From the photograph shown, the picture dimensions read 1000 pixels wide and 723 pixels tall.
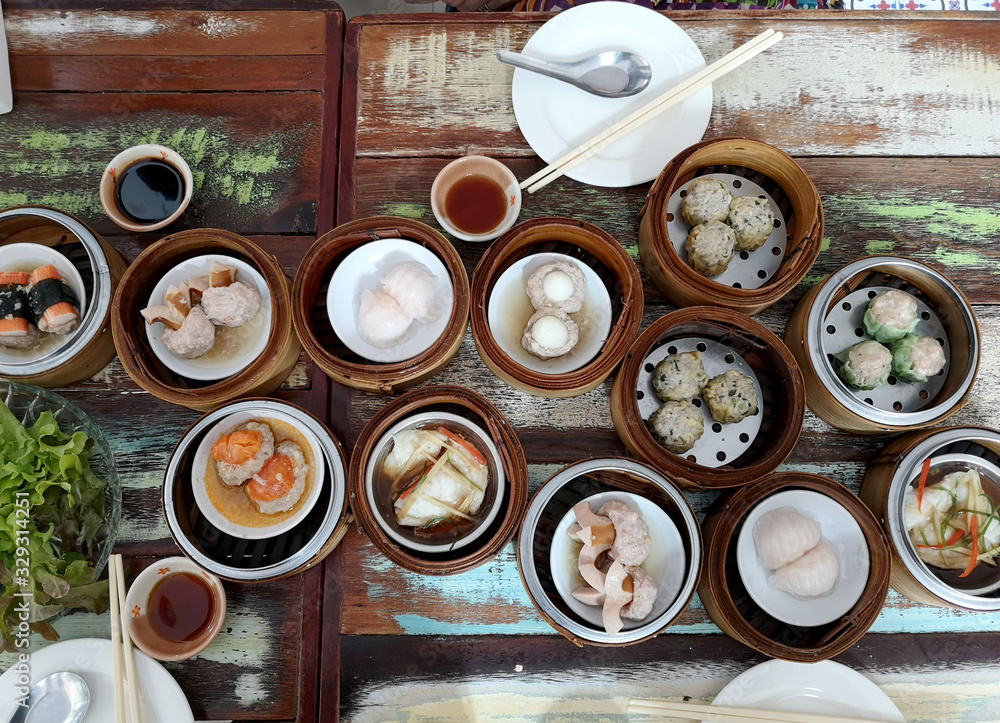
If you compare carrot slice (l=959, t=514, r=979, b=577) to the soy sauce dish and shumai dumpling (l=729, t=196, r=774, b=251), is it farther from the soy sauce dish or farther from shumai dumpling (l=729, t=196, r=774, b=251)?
the soy sauce dish

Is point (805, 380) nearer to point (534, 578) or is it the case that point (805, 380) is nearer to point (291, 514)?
point (534, 578)

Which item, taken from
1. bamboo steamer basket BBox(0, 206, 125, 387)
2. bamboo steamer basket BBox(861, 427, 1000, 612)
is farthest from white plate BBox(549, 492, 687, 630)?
bamboo steamer basket BBox(0, 206, 125, 387)

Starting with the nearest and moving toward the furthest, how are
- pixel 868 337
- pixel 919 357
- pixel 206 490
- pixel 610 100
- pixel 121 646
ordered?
pixel 121 646 → pixel 206 490 → pixel 919 357 → pixel 868 337 → pixel 610 100

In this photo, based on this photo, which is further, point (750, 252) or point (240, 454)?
point (750, 252)

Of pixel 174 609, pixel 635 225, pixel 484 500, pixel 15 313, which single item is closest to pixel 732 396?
pixel 635 225

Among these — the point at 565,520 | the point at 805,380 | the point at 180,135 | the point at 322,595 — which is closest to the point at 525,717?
the point at 565,520

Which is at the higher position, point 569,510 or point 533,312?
point 533,312

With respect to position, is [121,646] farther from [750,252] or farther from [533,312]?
[750,252]
